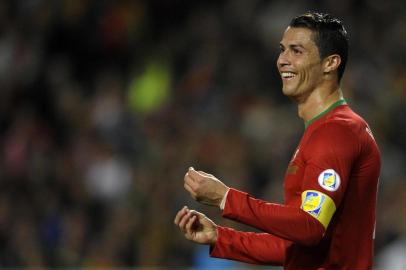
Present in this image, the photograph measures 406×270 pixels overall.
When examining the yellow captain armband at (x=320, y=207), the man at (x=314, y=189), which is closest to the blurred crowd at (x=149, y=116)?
the man at (x=314, y=189)

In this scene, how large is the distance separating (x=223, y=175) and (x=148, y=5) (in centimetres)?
365

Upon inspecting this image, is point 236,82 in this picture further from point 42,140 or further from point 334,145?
point 334,145

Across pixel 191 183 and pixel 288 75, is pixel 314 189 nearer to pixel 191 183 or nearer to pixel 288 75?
pixel 191 183

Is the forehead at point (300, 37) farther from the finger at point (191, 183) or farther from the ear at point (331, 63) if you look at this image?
the finger at point (191, 183)

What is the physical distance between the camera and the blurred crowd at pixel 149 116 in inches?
365

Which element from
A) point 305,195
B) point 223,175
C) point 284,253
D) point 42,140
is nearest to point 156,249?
point 223,175

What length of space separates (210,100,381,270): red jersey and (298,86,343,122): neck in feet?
0.10

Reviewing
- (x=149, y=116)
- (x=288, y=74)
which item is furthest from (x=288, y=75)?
(x=149, y=116)

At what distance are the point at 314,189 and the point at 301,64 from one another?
0.65 meters

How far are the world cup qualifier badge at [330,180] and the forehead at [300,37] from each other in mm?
669

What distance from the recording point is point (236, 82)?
35.8 feet

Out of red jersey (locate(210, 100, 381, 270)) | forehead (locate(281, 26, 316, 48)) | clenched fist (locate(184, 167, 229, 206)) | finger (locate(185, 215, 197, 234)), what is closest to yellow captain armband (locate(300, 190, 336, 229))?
red jersey (locate(210, 100, 381, 270))

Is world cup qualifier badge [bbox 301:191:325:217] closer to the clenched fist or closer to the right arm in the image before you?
the clenched fist

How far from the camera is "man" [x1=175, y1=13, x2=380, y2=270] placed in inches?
155
